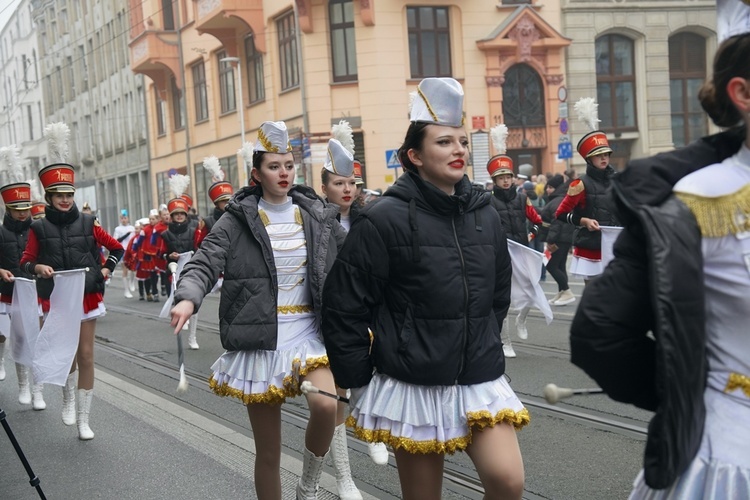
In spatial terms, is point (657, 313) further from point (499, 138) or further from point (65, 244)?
point (499, 138)

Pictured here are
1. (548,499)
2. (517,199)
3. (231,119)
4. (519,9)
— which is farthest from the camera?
(231,119)

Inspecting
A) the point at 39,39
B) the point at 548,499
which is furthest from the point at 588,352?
the point at 39,39

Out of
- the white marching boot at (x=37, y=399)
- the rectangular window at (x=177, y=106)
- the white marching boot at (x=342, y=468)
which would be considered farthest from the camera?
the rectangular window at (x=177, y=106)

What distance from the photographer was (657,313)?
2.16 m

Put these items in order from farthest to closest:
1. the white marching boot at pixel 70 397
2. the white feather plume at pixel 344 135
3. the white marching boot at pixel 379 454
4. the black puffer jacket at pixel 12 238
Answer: the black puffer jacket at pixel 12 238
the white feather plume at pixel 344 135
the white marching boot at pixel 70 397
the white marching boot at pixel 379 454

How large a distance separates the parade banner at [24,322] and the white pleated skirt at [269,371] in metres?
3.67

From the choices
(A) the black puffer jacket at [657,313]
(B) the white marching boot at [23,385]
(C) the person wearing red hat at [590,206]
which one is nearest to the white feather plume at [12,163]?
(B) the white marching boot at [23,385]

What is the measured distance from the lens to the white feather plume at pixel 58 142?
30.0 feet

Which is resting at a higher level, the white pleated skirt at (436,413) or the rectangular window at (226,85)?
the rectangular window at (226,85)

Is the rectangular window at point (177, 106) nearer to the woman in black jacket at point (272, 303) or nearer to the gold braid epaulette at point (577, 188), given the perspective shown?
the gold braid epaulette at point (577, 188)

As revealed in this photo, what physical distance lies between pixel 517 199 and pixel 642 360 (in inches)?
363

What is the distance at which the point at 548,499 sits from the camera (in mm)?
5312

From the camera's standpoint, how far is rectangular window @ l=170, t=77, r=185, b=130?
43.2 m

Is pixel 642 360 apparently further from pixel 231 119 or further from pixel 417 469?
pixel 231 119
